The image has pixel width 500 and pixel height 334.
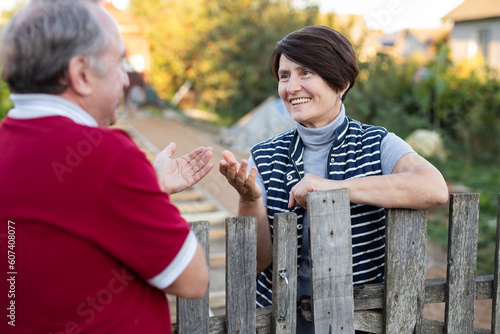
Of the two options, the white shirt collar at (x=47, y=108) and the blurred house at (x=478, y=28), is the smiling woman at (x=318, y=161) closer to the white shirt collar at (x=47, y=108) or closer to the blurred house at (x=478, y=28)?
the white shirt collar at (x=47, y=108)

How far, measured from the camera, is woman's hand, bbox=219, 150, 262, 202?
164cm

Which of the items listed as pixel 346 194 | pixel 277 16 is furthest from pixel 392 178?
pixel 277 16

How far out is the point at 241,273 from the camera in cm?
170

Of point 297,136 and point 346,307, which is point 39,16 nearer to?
point 297,136

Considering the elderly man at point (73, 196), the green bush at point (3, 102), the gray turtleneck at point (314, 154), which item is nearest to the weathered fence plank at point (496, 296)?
the gray turtleneck at point (314, 154)

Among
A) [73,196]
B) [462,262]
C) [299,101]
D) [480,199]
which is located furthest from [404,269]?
[480,199]

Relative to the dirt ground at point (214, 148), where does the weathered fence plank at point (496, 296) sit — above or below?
above

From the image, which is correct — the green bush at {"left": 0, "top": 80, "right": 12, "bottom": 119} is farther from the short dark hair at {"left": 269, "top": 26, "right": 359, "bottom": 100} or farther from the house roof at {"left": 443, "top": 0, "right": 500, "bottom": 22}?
the house roof at {"left": 443, "top": 0, "right": 500, "bottom": 22}

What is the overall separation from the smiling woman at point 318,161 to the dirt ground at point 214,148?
279 cm

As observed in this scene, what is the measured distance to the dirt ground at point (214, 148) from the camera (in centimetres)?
440

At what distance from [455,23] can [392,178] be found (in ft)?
65.2

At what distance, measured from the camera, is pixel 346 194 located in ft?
5.49

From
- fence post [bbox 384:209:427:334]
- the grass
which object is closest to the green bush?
fence post [bbox 384:209:427:334]

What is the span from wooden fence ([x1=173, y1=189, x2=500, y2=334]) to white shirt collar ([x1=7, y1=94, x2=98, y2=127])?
680 mm
